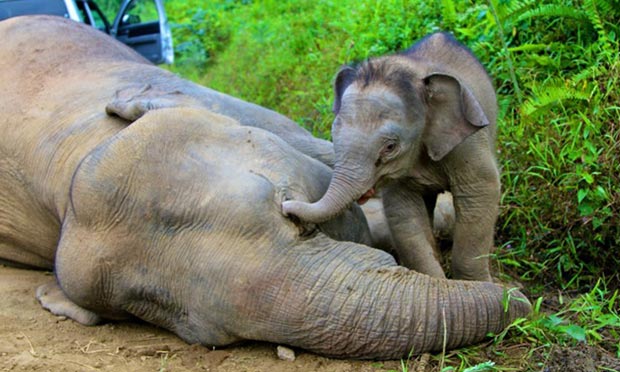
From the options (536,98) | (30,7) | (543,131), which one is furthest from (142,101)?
(30,7)

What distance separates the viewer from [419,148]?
3707 mm

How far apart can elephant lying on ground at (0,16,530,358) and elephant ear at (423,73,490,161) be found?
458 millimetres

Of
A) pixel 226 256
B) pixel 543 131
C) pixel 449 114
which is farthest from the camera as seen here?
pixel 543 131

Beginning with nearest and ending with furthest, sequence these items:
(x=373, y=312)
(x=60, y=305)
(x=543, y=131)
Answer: (x=373, y=312) → (x=60, y=305) → (x=543, y=131)

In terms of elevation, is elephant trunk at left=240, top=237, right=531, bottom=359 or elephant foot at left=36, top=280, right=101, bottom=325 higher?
elephant trunk at left=240, top=237, right=531, bottom=359

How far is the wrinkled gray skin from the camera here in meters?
3.30

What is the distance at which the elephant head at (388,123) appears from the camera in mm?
3260

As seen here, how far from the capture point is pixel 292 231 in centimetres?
322

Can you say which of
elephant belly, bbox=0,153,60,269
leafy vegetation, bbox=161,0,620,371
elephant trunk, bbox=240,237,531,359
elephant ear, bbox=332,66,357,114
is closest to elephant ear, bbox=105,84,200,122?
elephant belly, bbox=0,153,60,269

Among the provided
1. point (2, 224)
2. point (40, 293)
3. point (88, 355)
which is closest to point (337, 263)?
point (88, 355)

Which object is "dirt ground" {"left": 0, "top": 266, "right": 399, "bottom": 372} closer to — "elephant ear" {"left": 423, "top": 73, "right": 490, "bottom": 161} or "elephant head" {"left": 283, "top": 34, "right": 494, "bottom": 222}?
"elephant head" {"left": 283, "top": 34, "right": 494, "bottom": 222}

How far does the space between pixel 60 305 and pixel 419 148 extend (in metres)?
1.65

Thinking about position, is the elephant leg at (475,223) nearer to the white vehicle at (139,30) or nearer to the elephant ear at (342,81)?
the elephant ear at (342,81)

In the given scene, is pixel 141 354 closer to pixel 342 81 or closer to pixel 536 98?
pixel 342 81
